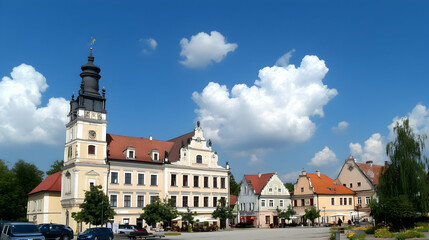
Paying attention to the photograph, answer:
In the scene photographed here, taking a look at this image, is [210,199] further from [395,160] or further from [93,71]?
[395,160]

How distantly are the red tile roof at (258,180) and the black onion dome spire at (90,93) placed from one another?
31.4 metres

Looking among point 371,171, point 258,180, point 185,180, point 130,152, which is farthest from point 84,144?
point 371,171

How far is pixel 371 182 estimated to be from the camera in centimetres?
7294

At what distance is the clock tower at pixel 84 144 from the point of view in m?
53.9

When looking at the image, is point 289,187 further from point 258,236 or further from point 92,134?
point 258,236

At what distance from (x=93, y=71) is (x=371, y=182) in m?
51.0

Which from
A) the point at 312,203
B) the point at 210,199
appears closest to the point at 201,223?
the point at 210,199

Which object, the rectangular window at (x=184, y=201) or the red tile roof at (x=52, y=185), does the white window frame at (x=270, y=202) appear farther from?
the red tile roof at (x=52, y=185)

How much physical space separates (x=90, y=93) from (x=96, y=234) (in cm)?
2950

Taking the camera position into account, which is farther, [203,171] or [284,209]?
[284,209]

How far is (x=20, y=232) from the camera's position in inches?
965

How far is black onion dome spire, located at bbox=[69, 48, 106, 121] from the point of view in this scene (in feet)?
188

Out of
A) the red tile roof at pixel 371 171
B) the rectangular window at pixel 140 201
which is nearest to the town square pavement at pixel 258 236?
the rectangular window at pixel 140 201

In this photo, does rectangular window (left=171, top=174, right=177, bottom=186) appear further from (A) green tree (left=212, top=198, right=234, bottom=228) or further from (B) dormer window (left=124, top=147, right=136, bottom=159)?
(A) green tree (left=212, top=198, right=234, bottom=228)
